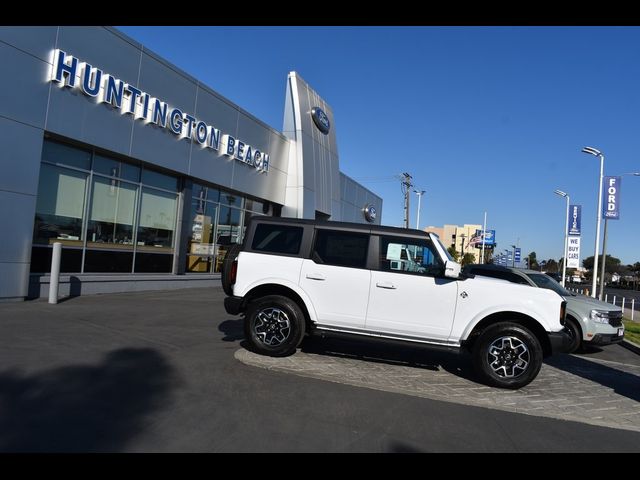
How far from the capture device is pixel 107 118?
12180mm

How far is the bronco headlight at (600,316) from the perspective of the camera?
30.3ft

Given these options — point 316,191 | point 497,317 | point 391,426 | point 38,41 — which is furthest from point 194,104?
point 391,426

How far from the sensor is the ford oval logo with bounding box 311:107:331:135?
22781 mm

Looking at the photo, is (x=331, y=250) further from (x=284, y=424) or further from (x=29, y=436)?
(x=29, y=436)

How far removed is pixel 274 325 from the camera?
6805 mm

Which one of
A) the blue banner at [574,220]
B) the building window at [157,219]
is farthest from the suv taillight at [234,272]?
the blue banner at [574,220]

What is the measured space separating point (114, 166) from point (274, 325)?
28.9ft

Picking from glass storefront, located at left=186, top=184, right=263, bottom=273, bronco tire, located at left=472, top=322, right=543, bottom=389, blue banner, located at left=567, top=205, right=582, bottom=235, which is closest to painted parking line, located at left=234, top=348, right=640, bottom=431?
bronco tire, located at left=472, top=322, right=543, bottom=389

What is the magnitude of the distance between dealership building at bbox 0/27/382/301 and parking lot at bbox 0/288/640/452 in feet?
12.5

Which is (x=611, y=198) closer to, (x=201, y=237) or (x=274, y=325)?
(x=201, y=237)

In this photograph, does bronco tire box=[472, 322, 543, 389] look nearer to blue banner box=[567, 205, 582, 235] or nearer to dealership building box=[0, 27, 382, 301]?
dealership building box=[0, 27, 382, 301]

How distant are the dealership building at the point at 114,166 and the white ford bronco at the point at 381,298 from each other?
633 centimetres

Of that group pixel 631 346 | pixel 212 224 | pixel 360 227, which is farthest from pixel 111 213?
pixel 631 346
